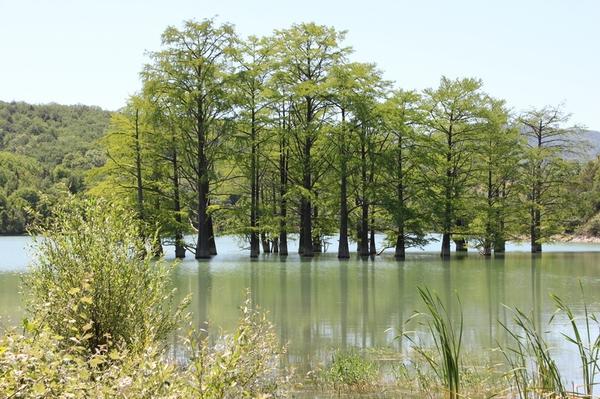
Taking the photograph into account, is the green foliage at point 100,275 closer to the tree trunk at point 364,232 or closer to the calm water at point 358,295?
the calm water at point 358,295

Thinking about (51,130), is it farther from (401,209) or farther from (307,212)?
(401,209)

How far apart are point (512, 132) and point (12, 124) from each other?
133 metres

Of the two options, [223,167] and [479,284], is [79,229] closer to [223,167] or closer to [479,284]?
[479,284]

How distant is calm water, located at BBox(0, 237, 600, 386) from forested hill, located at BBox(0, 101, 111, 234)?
58430mm

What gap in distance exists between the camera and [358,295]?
2114 centimetres

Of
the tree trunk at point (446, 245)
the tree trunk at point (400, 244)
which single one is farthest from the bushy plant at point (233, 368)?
the tree trunk at point (446, 245)

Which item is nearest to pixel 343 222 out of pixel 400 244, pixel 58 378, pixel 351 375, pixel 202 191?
pixel 400 244

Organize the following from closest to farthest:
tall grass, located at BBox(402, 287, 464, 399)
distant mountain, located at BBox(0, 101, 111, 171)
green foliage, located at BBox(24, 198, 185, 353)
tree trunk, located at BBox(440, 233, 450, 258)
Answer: tall grass, located at BBox(402, 287, 464, 399) < green foliage, located at BBox(24, 198, 185, 353) < tree trunk, located at BBox(440, 233, 450, 258) < distant mountain, located at BBox(0, 101, 111, 171)

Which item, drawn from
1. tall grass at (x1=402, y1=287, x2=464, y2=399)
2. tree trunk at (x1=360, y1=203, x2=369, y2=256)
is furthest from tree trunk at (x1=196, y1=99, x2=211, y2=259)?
tall grass at (x1=402, y1=287, x2=464, y2=399)

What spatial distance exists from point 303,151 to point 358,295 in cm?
2350

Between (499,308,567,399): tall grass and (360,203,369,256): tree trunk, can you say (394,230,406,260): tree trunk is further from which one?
(499,308,567,399): tall grass

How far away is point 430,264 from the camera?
120 feet

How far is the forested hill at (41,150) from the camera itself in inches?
4090

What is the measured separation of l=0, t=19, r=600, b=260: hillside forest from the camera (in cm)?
3994
